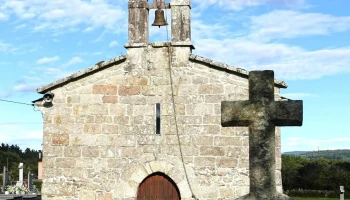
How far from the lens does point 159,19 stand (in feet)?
37.7

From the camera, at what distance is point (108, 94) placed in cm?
1162

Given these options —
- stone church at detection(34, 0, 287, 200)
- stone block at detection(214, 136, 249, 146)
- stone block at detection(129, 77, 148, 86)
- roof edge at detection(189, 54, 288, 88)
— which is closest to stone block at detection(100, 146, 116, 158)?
stone church at detection(34, 0, 287, 200)

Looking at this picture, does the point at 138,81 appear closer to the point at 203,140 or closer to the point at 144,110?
the point at 144,110

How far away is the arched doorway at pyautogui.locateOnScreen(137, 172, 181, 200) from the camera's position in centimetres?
1120

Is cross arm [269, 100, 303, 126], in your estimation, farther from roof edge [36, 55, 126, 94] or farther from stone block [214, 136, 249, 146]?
roof edge [36, 55, 126, 94]

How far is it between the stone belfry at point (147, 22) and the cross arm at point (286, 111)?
5.22 metres

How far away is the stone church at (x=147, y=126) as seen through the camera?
438 inches

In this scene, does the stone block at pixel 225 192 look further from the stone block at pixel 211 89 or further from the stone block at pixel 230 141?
the stone block at pixel 211 89

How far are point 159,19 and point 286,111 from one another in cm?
567

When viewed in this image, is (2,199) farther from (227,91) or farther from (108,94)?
(227,91)

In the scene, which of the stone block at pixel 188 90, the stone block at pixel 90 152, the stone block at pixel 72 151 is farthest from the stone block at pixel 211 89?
the stone block at pixel 72 151

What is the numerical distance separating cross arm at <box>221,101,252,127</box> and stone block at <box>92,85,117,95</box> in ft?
17.5

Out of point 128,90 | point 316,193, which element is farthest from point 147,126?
point 316,193

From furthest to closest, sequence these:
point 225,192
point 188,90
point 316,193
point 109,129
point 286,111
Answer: point 316,193
point 109,129
point 188,90
point 225,192
point 286,111
